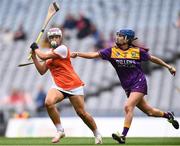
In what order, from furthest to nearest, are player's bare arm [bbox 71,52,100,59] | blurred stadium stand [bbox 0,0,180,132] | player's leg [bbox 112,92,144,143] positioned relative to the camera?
1. blurred stadium stand [bbox 0,0,180,132]
2. player's bare arm [bbox 71,52,100,59]
3. player's leg [bbox 112,92,144,143]

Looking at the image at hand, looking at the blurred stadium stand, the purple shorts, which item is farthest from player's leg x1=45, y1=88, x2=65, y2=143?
the blurred stadium stand

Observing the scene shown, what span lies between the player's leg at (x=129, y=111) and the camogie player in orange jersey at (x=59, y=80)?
456 millimetres

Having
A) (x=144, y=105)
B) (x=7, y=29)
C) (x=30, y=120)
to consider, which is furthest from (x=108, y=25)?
(x=144, y=105)

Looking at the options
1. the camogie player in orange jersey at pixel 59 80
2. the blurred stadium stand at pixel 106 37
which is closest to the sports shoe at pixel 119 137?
the camogie player in orange jersey at pixel 59 80

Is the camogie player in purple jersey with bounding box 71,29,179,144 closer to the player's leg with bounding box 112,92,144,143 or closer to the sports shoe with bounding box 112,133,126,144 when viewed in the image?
the player's leg with bounding box 112,92,144,143

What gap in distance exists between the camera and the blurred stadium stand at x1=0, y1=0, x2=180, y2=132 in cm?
2416

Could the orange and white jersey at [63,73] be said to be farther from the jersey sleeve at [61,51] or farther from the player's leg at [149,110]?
the player's leg at [149,110]

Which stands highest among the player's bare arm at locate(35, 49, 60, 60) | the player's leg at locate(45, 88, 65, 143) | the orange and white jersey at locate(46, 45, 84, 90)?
the player's bare arm at locate(35, 49, 60, 60)

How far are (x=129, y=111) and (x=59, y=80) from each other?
1316 mm

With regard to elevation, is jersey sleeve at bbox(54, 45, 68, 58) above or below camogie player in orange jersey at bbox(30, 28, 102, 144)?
above

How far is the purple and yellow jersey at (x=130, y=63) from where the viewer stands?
13.7m

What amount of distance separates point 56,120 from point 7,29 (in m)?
16.3

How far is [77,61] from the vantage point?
26.8 metres

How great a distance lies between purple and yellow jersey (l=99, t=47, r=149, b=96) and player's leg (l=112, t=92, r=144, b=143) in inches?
4.5
